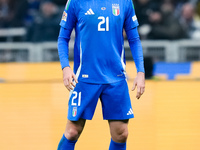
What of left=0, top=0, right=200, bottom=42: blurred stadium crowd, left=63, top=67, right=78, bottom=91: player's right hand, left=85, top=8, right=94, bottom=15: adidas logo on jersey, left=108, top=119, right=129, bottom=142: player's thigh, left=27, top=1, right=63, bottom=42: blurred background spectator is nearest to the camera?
Answer: left=63, top=67, right=78, bottom=91: player's right hand

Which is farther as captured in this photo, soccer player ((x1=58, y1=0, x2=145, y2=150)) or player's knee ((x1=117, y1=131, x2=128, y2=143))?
player's knee ((x1=117, y1=131, x2=128, y2=143))

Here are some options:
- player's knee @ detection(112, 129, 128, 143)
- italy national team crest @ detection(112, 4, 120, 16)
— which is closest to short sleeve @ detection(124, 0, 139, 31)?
italy national team crest @ detection(112, 4, 120, 16)

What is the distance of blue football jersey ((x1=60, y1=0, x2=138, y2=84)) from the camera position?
3.84m

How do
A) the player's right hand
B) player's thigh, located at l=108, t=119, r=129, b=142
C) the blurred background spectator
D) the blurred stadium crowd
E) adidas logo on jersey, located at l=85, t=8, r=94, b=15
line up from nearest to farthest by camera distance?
the player's right hand < adidas logo on jersey, located at l=85, t=8, r=94, b=15 < player's thigh, located at l=108, t=119, r=129, b=142 < the blurred stadium crowd < the blurred background spectator

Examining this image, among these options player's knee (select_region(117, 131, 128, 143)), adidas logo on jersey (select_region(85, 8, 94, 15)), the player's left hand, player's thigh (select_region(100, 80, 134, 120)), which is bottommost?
player's knee (select_region(117, 131, 128, 143))

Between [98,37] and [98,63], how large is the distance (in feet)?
0.66

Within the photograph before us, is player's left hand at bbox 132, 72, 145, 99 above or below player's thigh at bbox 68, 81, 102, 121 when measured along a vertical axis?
above

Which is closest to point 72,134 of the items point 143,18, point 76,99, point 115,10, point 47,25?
point 76,99

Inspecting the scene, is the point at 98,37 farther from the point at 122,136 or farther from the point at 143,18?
the point at 143,18

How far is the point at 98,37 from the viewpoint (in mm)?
3852

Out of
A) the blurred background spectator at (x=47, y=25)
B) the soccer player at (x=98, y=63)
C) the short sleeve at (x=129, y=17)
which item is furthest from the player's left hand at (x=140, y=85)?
the blurred background spectator at (x=47, y=25)

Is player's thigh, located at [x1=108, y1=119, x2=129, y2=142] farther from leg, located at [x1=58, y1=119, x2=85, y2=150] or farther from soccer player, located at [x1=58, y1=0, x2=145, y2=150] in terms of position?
leg, located at [x1=58, y1=119, x2=85, y2=150]

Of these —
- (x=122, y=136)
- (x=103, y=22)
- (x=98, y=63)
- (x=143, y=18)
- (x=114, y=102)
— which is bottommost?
(x=122, y=136)

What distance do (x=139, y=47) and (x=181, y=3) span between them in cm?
994
